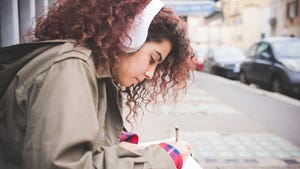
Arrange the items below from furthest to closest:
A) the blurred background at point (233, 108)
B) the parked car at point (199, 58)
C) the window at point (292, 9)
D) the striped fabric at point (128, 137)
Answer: the window at point (292, 9) → the blurred background at point (233, 108) → the parked car at point (199, 58) → the striped fabric at point (128, 137)

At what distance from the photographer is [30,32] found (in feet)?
5.60

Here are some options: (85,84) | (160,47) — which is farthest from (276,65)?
(85,84)

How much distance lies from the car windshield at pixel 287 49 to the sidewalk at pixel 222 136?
353 cm

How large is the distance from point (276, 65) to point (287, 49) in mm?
801

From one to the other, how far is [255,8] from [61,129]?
3861 cm

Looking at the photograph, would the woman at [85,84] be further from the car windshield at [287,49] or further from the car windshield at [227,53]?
the car windshield at [227,53]

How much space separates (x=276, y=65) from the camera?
9812mm

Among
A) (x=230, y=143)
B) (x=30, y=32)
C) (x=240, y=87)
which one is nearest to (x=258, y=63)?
(x=240, y=87)

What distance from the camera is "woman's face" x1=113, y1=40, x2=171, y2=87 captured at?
1.59 m

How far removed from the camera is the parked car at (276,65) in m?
9.16

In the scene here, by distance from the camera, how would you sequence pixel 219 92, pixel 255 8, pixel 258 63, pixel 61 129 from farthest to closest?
pixel 255 8 < pixel 258 63 < pixel 219 92 < pixel 61 129

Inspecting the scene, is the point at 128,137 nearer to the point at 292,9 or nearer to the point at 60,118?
the point at 60,118

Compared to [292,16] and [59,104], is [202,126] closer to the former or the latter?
[59,104]

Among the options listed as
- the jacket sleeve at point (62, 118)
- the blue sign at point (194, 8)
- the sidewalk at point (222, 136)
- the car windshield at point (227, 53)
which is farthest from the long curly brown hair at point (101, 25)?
the car windshield at point (227, 53)
